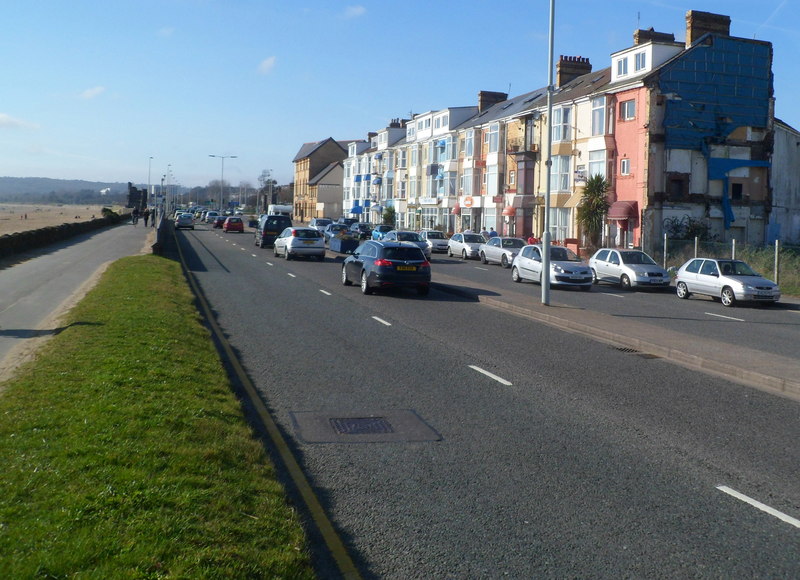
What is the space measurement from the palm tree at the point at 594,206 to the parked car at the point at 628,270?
1363 cm

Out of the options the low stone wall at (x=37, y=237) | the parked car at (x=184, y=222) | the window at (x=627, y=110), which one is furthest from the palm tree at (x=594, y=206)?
the parked car at (x=184, y=222)

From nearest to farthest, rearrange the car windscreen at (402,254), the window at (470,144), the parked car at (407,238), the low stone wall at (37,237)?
the car windscreen at (402,254), the low stone wall at (37,237), the parked car at (407,238), the window at (470,144)

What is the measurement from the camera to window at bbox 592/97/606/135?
46.9 meters

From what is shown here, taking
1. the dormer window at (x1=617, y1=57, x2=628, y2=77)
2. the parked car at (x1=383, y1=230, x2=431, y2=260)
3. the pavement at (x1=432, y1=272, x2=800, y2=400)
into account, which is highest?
the dormer window at (x1=617, y1=57, x2=628, y2=77)

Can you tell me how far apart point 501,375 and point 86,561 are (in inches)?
309

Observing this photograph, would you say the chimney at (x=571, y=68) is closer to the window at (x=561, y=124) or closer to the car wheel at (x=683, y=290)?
the window at (x=561, y=124)

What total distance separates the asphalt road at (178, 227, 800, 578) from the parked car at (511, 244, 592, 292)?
1330 cm

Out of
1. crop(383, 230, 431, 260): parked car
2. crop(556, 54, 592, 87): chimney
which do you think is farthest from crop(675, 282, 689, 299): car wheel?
crop(556, 54, 592, 87): chimney

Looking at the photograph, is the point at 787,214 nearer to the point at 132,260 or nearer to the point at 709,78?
the point at 709,78

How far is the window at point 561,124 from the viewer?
2009 inches

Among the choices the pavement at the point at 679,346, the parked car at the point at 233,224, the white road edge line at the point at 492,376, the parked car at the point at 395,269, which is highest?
the parked car at the point at 233,224

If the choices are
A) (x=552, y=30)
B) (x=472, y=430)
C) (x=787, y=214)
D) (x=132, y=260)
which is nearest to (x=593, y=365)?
(x=472, y=430)

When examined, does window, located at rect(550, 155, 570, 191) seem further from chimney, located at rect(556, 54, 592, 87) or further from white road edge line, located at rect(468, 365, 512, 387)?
white road edge line, located at rect(468, 365, 512, 387)

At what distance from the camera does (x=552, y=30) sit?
20969 mm
